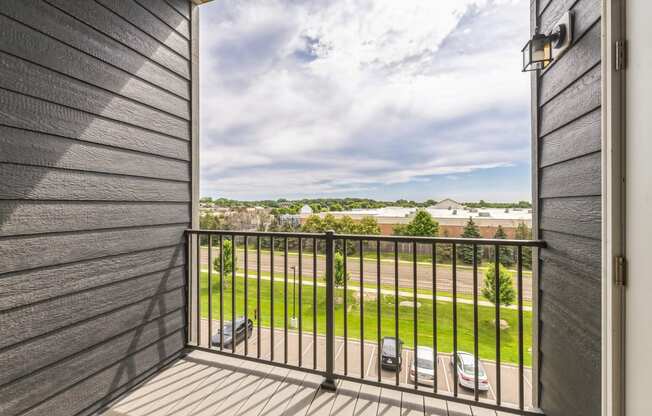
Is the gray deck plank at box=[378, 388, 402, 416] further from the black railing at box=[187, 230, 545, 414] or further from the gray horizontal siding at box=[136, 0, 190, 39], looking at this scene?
the gray horizontal siding at box=[136, 0, 190, 39]

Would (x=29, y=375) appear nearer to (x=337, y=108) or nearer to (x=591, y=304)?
(x=591, y=304)

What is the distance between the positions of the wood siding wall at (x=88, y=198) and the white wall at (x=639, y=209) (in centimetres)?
238

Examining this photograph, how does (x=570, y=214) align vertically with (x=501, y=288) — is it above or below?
above

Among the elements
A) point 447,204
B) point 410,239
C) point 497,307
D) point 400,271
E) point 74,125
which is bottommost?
point 400,271

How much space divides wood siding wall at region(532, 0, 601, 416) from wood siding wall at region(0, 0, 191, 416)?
7.95 feet

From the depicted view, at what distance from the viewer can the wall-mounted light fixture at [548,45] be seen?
128 centimetres

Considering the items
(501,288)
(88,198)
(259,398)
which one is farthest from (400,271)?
(88,198)

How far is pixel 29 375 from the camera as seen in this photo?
51.3 inches

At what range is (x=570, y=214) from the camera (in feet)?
4.24

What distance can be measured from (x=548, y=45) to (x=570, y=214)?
2.86ft

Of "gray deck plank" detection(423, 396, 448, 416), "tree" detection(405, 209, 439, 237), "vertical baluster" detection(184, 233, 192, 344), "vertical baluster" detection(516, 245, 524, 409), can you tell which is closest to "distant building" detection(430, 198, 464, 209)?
"tree" detection(405, 209, 439, 237)

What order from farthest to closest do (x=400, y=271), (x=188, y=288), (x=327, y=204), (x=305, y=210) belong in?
(x=400, y=271) → (x=327, y=204) → (x=305, y=210) → (x=188, y=288)

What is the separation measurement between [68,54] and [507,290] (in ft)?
16.3

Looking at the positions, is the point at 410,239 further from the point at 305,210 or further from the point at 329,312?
the point at 305,210
